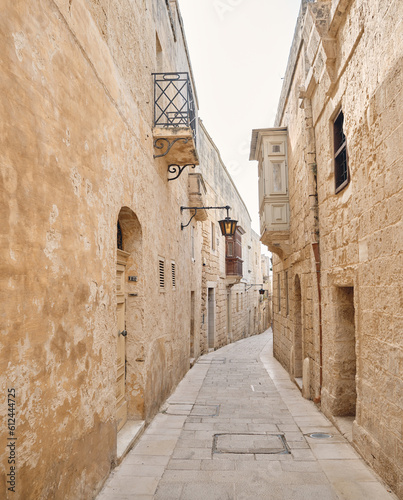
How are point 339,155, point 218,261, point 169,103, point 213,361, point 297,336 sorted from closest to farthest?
1. point 169,103
2. point 339,155
3. point 297,336
4. point 213,361
5. point 218,261

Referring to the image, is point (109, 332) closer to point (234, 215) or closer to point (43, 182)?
point (43, 182)

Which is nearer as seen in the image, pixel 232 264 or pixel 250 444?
pixel 250 444

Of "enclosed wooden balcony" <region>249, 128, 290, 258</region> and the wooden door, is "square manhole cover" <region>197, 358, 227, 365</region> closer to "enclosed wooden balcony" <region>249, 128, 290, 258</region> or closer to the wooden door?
"enclosed wooden balcony" <region>249, 128, 290, 258</region>

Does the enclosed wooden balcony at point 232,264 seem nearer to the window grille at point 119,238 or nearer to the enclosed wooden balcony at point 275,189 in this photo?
the enclosed wooden balcony at point 275,189

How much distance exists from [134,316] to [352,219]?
3.15 metres

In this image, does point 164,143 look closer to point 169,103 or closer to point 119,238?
point 169,103

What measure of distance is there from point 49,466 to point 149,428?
3.14 meters

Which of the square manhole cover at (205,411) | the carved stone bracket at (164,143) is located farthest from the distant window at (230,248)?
the carved stone bracket at (164,143)

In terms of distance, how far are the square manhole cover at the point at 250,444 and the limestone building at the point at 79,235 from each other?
3.56 feet

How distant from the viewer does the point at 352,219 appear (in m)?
5.09

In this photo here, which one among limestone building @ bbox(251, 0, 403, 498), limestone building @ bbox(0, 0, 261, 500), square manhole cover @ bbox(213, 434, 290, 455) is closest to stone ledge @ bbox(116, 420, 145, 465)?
limestone building @ bbox(0, 0, 261, 500)

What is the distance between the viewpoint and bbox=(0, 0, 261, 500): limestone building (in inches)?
92.2

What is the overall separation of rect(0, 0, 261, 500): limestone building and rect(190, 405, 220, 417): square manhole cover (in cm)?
64

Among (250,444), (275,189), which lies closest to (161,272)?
(250,444)
